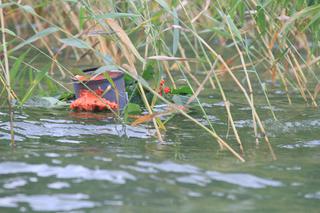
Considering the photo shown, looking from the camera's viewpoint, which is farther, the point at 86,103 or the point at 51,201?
the point at 86,103

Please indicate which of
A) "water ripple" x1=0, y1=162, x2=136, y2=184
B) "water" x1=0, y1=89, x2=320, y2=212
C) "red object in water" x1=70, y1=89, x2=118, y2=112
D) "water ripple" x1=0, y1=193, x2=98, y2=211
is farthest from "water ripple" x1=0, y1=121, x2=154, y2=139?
"water ripple" x1=0, y1=193, x2=98, y2=211

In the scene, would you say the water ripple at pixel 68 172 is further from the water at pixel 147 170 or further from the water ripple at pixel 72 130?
the water ripple at pixel 72 130

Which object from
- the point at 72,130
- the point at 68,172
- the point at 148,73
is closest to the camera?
the point at 68,172

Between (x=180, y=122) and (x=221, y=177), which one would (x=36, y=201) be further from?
(x=180, y=122)

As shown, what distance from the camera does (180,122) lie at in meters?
3.83

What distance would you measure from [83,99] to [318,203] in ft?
5.81

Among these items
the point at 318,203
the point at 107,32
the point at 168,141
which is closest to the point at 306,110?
the point at 168,141

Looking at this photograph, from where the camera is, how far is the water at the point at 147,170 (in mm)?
2354

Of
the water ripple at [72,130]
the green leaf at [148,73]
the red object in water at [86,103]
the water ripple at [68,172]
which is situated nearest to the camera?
the water ripple at [68,172]

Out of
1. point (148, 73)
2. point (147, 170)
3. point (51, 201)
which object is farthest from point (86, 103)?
point (51, 201)

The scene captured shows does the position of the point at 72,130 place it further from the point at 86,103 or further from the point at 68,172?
the point at 68,172

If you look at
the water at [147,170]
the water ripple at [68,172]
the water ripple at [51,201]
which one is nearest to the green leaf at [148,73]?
the water at [147,170]

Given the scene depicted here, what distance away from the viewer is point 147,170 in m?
2.69

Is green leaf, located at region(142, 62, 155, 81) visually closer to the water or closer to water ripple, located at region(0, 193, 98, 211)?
the water
